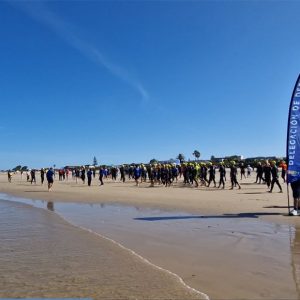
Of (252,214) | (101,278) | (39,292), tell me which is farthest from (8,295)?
(252,214)

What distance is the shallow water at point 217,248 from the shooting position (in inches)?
233

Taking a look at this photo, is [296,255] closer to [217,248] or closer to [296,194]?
[217,248]

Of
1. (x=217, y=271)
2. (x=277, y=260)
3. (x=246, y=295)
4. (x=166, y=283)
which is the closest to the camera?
(x=246, y=295)

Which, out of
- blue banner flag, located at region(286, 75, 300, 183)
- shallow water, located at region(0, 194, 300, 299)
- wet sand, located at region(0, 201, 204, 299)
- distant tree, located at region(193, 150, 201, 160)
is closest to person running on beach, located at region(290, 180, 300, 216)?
blue banner flag, located at region(286, 75, 300, 183)

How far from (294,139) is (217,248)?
19.7 ft

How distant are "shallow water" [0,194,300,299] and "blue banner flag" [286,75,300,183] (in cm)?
209

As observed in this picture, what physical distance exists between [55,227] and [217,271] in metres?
6.28

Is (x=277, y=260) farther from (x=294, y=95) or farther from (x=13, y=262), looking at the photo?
(x=294, y=95)

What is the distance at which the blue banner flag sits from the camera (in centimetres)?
1291

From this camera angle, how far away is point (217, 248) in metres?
8.41

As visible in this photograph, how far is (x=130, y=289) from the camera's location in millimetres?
5703

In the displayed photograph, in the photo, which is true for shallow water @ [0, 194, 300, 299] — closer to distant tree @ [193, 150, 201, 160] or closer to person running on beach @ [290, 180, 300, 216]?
person running on beach @ [290, 180, 300, 216]

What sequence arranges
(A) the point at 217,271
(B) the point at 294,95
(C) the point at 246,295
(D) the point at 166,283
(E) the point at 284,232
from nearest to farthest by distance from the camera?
(C) the point at 246,295, (D) the point at 166,283, (A) the point at 217,271, (E) the point at 284,232, (B) the point at 294,95

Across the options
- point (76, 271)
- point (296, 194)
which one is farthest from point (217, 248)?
point (296, 194)
